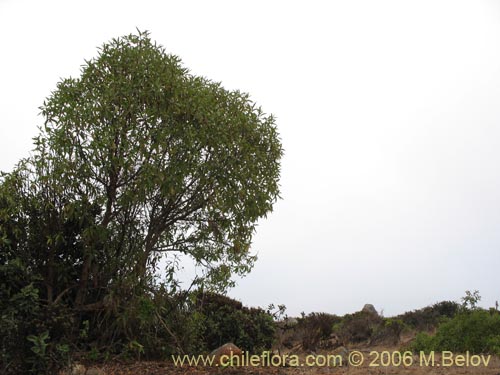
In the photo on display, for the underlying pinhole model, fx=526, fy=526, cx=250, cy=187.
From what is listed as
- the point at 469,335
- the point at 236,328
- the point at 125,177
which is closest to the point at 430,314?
the point at 469,335

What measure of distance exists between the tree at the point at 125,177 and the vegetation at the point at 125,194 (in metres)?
0.03

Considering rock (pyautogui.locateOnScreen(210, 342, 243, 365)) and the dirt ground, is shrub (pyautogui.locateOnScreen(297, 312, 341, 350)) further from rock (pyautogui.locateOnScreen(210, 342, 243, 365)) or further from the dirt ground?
the dirt ground

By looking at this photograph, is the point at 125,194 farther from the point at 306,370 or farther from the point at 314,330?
the point at 314,330

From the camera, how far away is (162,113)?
11.9 meters

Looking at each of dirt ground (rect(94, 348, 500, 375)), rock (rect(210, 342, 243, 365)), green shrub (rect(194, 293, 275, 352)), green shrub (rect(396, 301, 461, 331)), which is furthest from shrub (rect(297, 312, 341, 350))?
green shrub (rect(396, 301, 461, 331))

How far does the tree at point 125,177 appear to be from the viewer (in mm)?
11711

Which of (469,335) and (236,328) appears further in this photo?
(236,328)

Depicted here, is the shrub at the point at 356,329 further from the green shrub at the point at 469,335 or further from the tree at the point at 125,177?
the tree at the point at 125,177

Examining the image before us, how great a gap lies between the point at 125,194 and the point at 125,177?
544mm

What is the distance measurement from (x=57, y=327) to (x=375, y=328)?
13550 millimetres

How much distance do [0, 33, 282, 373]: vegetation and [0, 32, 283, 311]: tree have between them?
0.09ft

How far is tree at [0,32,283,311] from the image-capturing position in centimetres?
1171

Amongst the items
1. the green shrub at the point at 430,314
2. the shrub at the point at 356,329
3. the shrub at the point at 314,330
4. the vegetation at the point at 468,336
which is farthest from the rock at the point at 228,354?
the green shrub at the point at 430,314

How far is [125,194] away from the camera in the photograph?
459 inches
